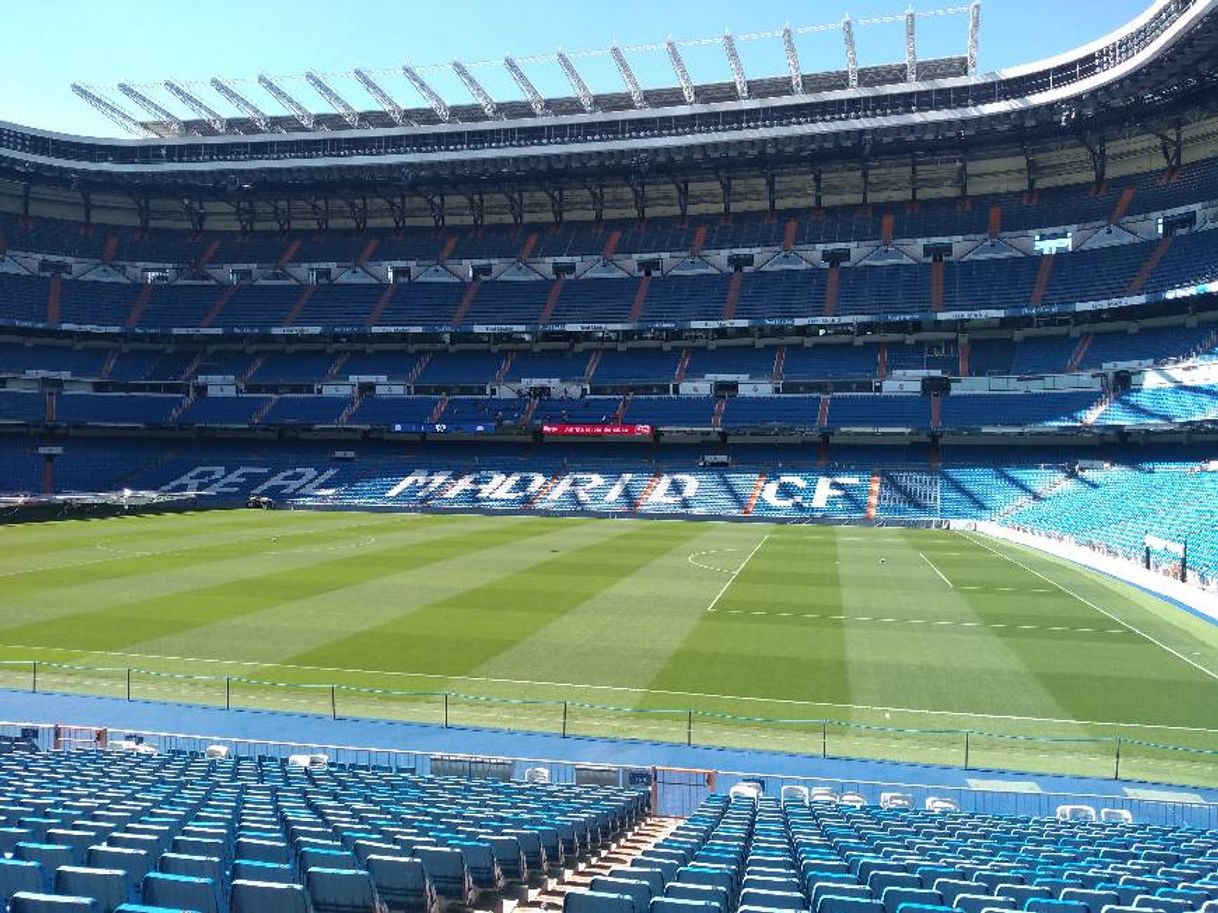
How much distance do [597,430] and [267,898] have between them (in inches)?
2346

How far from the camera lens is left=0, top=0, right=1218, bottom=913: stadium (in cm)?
886

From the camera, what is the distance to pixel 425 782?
11867 millimetres

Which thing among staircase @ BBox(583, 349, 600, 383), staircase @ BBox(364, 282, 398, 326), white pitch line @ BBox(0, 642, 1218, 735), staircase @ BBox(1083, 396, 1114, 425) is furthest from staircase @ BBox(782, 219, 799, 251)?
white pitch line @ BBox(0, 642, 1218, 735)

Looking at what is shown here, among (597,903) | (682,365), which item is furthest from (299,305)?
(597,903)

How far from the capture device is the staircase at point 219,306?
73250 millimetres

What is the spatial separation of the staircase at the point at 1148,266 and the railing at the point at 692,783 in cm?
4966

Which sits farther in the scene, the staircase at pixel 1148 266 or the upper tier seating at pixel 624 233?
the upper tier seating at pixel 624 233

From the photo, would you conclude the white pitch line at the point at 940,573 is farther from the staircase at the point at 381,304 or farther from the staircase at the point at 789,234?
the staircase at the point at 381,304

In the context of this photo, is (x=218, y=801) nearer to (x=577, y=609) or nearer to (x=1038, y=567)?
(x=577, y=609)

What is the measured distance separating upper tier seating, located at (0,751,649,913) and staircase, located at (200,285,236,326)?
67846mm

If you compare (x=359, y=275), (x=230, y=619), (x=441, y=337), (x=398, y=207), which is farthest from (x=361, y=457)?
(x=230, y=619)

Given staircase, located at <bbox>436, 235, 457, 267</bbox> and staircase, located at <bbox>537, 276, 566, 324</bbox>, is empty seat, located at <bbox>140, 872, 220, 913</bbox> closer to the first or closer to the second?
staircase, located at <bbox>537, 276, 566, 324</bbox>

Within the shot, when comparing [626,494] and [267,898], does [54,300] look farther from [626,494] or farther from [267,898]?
[267,898]

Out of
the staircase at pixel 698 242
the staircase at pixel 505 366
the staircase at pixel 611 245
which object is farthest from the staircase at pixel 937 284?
the staircase at pixel 505 366
